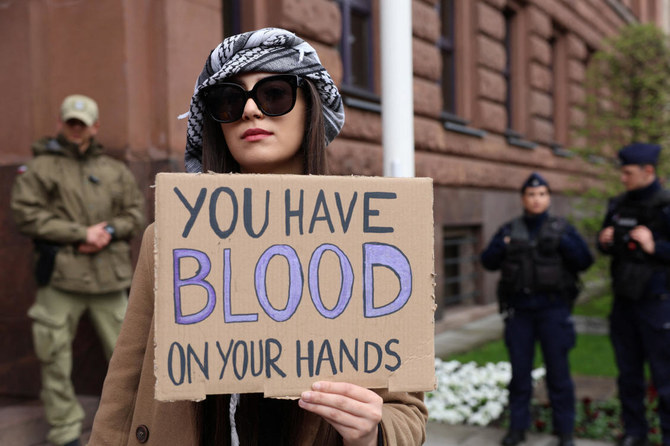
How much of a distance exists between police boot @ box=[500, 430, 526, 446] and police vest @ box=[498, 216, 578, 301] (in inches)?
35.8

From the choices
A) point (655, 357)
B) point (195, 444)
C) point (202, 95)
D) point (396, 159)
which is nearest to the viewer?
point (195, 444)

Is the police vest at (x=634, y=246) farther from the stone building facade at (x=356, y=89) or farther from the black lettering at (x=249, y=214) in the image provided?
the black lettering at (x=249, y=214)

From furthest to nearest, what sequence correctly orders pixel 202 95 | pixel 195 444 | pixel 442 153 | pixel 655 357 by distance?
pixel 442 153 < pixel 655 357 < pixel 202 95 < pixel 195 444

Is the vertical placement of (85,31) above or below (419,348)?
above

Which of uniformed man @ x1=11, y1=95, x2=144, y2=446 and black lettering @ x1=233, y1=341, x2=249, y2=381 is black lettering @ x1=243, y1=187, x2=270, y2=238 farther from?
uniformed man @ x1=11, y1=95, x2=144, y2=446

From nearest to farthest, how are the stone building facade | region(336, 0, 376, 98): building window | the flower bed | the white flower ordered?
the stone building facade
the flower bed
the white flower
region(336, 0, 376, 98): building window

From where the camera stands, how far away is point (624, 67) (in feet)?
30.5

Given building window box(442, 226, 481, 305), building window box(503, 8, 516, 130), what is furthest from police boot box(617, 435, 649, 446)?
building window box(503, 8, 516, 130)

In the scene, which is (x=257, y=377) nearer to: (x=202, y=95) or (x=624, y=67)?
(x=202, y=95)

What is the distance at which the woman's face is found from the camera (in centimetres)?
155

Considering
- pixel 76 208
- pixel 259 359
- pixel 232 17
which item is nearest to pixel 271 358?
pixel 259 359

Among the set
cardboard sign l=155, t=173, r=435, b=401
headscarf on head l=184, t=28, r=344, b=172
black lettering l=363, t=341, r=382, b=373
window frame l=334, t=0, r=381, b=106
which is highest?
window frame l=334, t=0, r=381, b=106

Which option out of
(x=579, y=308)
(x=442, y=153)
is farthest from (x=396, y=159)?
(x=579, y=308)

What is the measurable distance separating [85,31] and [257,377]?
4.18m
